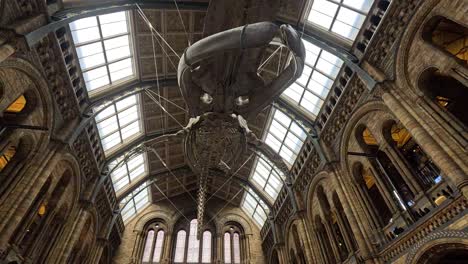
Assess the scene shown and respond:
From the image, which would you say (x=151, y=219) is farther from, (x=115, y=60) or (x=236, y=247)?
(x=115, y=60)

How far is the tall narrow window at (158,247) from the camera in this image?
2206cm

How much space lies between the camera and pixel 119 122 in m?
16.8

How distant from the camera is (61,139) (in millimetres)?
11305

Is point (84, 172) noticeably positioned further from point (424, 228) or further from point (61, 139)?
point (424, 228)

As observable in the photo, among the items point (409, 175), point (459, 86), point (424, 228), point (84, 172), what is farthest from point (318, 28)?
point (84, 172)

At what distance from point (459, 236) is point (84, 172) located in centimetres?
A: 1650

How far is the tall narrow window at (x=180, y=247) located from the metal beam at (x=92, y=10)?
1975 cm

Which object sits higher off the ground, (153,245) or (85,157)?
(85,157)

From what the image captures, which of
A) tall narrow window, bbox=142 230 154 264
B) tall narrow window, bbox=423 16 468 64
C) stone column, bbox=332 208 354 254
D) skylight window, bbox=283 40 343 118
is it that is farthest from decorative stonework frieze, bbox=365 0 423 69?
tall narrow window, bbox=142 230 154 264

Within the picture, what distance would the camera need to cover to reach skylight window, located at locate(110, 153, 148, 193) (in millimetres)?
19781

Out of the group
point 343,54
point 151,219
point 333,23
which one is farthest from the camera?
point 151,219

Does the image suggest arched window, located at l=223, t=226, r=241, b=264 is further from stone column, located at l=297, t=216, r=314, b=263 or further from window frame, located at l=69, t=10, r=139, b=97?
window frame, located at l=69, t=10, r=139, b=97

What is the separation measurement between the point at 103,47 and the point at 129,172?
434 inches

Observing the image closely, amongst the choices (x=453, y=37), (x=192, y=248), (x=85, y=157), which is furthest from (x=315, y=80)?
(x=192, y=248)
